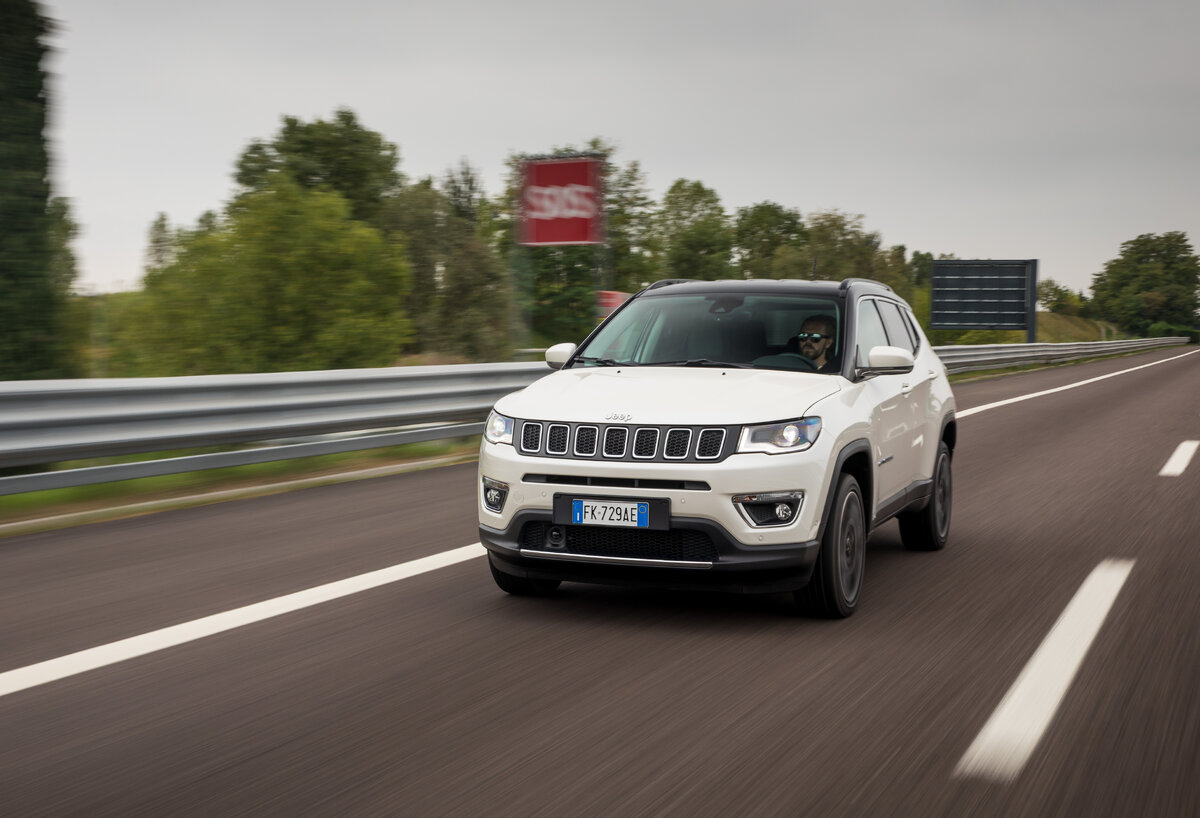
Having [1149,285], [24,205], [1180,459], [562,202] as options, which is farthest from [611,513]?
[1149,285]

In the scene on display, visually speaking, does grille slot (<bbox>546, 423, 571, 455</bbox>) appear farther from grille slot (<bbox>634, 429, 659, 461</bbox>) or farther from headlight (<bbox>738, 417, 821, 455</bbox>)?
headlight (<bbox>738, 417, 821, 455</bbox>)

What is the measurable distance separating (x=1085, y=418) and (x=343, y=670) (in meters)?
16.5

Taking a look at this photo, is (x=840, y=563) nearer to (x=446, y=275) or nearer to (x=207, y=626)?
(x=207, y=626)

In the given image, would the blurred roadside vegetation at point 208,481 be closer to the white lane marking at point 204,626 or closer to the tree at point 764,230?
the white lane marking at point 204,626

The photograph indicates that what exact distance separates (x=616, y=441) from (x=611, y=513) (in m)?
0.32

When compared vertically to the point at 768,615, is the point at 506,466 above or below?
above

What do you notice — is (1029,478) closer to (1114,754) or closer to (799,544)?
(799,544)

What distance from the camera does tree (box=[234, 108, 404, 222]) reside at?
80500mm

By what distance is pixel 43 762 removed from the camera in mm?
3877

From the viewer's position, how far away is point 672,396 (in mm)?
5742

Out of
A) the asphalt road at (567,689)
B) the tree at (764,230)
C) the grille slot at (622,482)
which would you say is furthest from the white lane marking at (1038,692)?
the tree at (764,230)

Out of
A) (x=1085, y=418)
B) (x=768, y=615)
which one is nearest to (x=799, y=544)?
(x=768, y=615)

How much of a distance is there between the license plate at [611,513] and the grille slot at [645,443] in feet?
0.69

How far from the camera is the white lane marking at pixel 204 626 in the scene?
4930 millimetres
